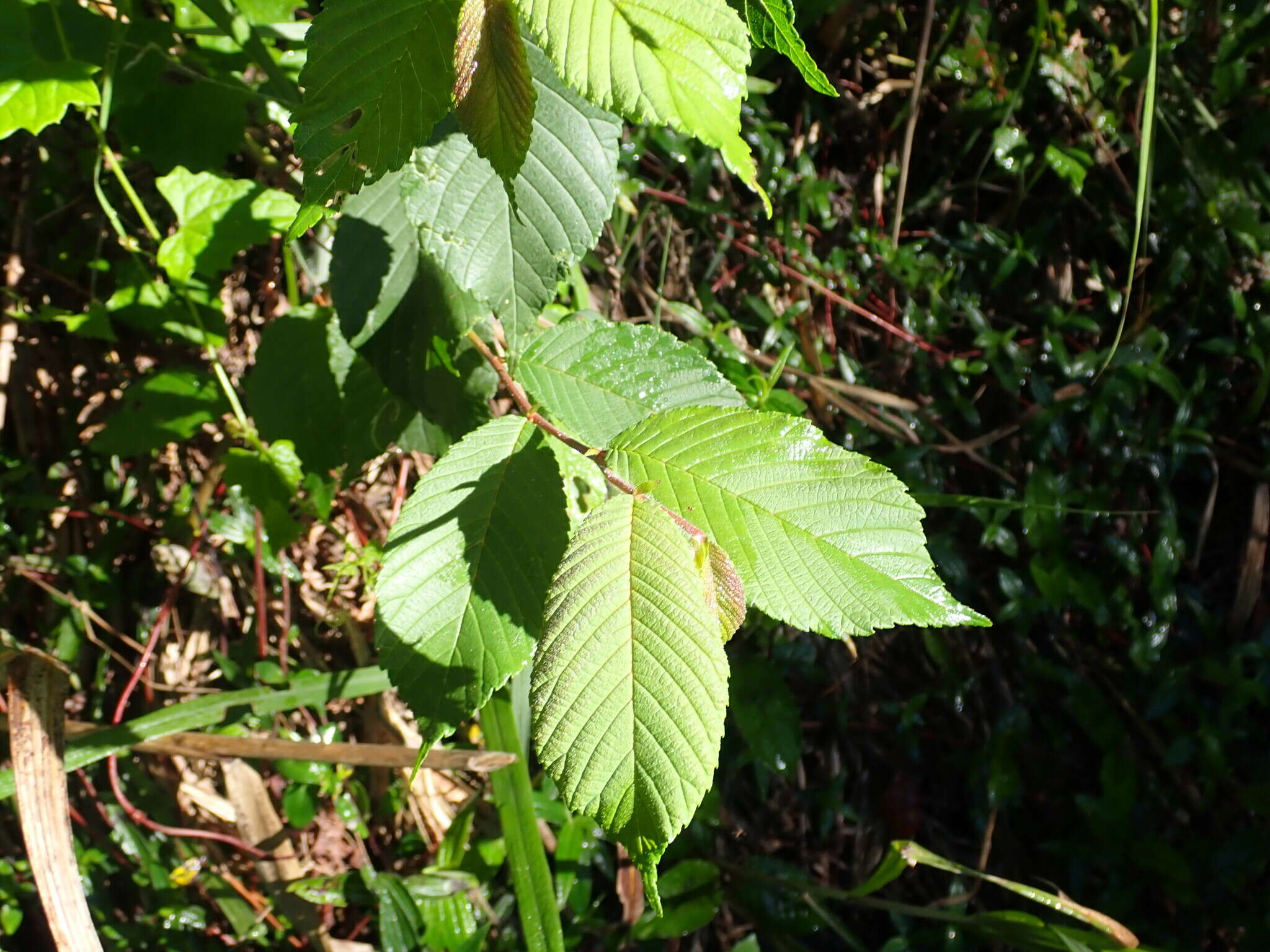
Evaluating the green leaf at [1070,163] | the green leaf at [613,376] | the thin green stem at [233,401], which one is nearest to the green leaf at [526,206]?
the green leaf at [613,376]

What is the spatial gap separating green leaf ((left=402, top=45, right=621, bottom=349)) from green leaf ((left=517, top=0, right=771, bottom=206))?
27 centimetres

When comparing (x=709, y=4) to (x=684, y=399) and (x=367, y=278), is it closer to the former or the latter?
(x=684, y=399)

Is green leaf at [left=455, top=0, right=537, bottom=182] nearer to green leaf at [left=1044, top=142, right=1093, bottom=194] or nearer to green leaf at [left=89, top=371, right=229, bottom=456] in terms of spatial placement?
green leaf at [left=89, top=371, right=229, bottom=456]

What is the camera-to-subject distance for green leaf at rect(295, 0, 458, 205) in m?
0.49

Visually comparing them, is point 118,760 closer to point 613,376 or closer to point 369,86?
point 613,376

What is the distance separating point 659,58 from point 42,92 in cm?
74

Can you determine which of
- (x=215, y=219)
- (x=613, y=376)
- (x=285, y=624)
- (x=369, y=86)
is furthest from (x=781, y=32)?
(x=285, y=624)

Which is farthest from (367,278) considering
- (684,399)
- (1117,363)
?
(1117,363)

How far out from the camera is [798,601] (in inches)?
22.4

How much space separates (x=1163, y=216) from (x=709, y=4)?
6.90 ft

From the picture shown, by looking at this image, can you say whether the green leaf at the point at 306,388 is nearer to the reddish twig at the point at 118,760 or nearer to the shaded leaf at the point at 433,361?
the shaded leaf at the point at 433,361

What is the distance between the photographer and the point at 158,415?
50.8 inches

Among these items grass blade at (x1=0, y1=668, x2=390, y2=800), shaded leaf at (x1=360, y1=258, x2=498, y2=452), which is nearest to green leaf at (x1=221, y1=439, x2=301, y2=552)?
grass blade at (x1=0, y1=668, x2=390, y2=800)

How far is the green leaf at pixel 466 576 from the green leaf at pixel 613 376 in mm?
115
